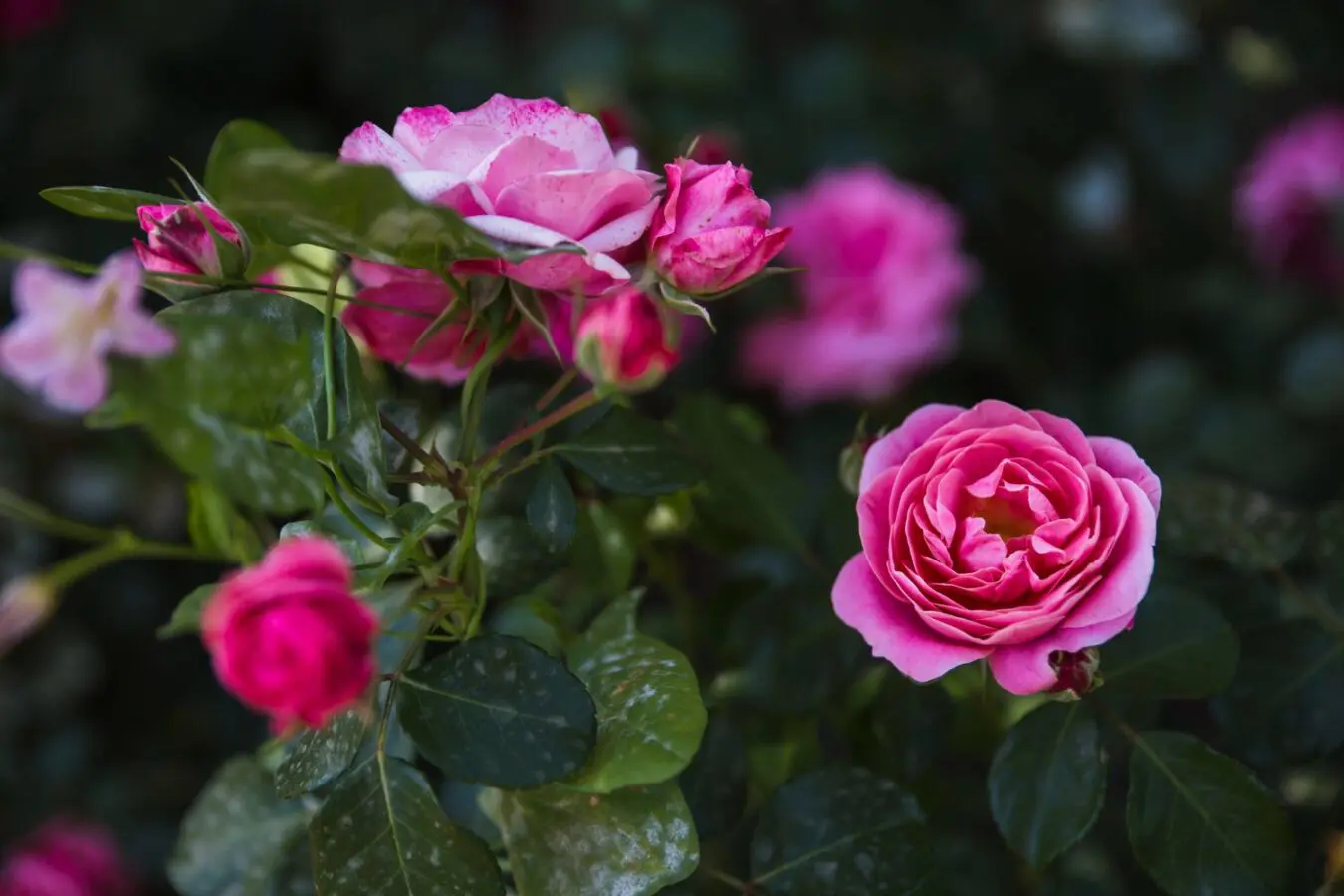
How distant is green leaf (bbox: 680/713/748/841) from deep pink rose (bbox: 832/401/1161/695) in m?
0.13

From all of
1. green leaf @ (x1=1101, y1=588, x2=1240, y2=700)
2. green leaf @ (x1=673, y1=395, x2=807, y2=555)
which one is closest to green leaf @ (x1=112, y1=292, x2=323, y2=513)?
green leaf @ (x1=673, y1=395, x2=807, y2=555)

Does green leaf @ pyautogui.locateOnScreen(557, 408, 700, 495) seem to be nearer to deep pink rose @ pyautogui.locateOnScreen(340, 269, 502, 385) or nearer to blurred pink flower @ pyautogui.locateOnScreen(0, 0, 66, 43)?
deep pink rose @ pyautogui.locateOnScreen(340, 269, 502, 385)

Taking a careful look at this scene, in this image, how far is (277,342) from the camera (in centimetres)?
38

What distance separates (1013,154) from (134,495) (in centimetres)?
103

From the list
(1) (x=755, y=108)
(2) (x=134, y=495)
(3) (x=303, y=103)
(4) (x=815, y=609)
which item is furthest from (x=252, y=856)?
(3) (x=303, y=103)

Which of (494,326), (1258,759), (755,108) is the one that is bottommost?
(755,108)

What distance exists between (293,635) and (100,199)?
22cm

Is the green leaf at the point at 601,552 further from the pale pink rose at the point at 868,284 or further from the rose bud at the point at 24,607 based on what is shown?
the pale pink rose at the point at 868,284

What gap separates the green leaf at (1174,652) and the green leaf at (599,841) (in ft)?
0.62

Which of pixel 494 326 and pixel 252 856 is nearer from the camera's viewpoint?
pixel 494 326

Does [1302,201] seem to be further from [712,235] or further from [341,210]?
[341,210]

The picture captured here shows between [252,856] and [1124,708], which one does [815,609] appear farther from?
[252,856]

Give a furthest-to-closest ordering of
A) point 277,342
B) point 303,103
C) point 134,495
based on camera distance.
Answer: point 303,103
point 134,495
point 277,342

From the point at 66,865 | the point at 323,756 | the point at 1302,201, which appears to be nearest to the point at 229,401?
the point at 323,756
